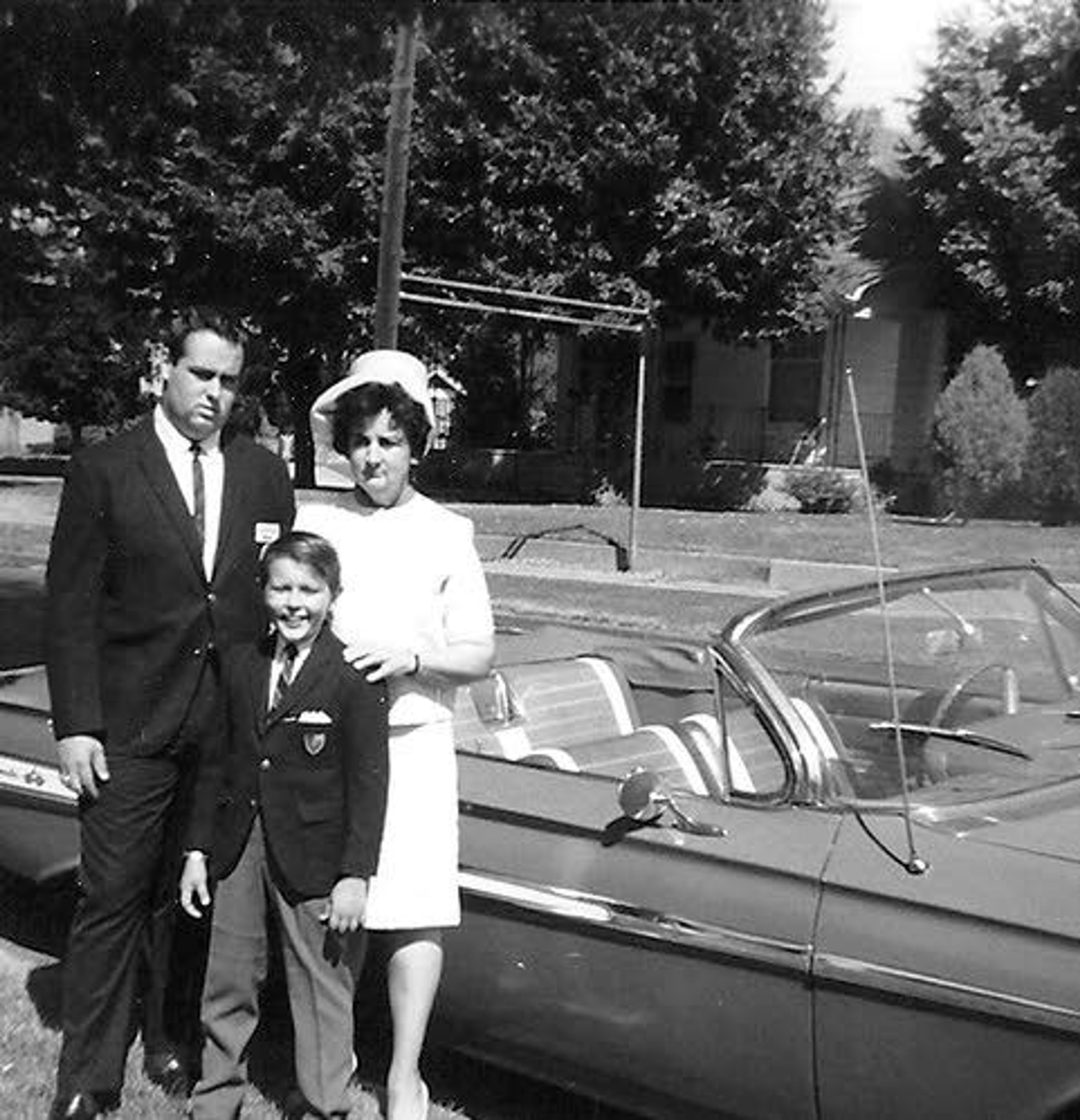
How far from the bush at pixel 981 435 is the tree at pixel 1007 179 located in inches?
82.0

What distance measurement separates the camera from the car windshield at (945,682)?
11.1 feet

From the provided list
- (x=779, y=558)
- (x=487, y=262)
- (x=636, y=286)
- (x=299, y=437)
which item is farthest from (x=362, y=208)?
(x=779, y=558)

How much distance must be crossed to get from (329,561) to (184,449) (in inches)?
18.6

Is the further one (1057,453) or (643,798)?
(1057,453)

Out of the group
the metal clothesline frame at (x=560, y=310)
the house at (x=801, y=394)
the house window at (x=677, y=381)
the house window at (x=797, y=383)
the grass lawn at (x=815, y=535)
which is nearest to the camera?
the grass lawn at (x=815, y=535)

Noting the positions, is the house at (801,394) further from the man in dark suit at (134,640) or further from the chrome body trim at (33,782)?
the man in dark suit at (134,640)

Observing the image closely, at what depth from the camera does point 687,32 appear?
269 cm

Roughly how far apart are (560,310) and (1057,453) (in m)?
6.63

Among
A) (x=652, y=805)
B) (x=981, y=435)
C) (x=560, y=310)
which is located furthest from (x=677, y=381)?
(x=652, y=805)

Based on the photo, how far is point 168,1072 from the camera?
3541 millimetres

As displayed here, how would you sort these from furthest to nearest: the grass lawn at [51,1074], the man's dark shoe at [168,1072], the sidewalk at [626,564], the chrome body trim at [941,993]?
the sidewalk at [626,564] → the man's dark shoe at [168,1072] → the grass lawn at [51,1074] → the chrome body trim at [941,993]

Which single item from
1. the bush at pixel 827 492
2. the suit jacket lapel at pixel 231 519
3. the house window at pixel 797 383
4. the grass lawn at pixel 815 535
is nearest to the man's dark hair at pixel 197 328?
the suit jacket lapel at pixel 231 519

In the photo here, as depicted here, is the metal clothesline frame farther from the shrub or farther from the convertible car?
the convertible car

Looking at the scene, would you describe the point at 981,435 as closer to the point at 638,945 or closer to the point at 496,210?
the point at 496,210
